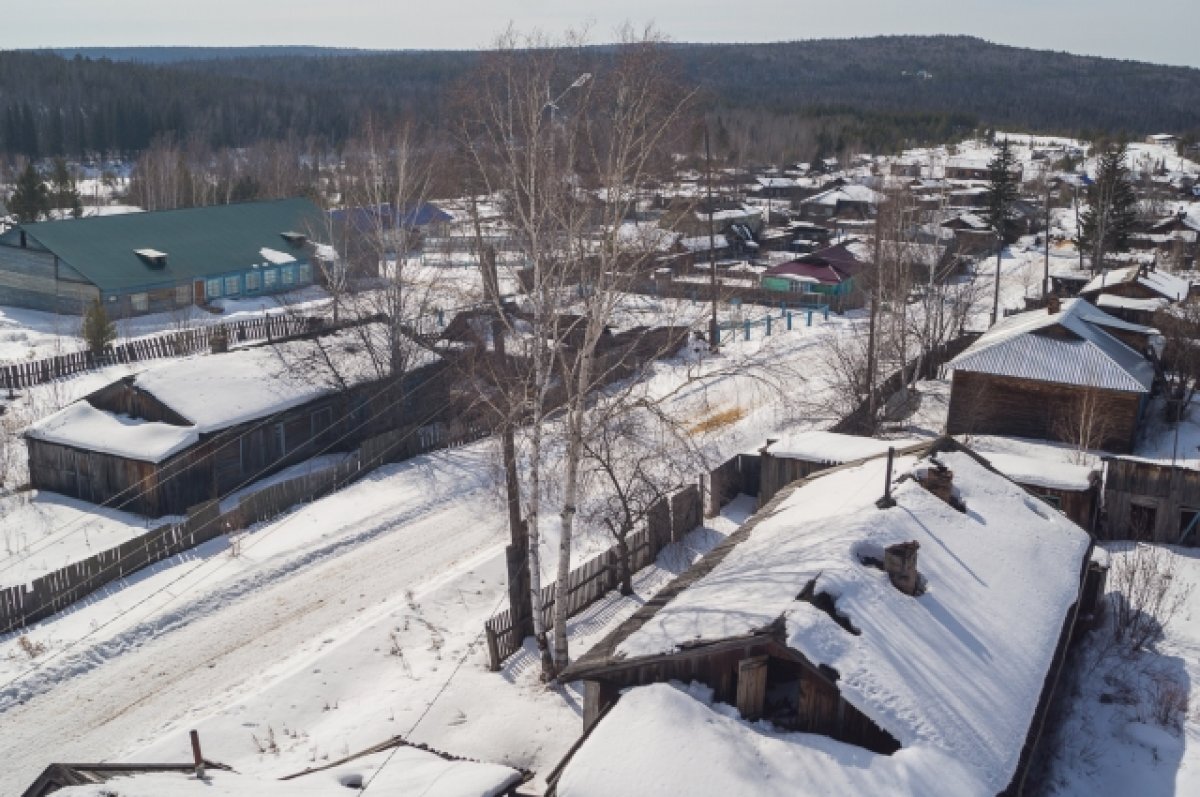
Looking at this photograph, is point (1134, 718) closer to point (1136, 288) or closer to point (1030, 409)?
point (1030, 409)

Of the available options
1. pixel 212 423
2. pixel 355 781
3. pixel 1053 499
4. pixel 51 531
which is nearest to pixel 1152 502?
pixel 1053 499

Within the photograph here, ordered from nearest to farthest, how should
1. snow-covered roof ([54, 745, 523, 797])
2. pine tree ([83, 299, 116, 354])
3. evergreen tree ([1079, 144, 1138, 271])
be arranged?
snow-covered roof ([54, 745, 523, 797]) < pine tree ([83, 299, 116, 354]) < evergreen tree ([1079, 144, 1138, 271])

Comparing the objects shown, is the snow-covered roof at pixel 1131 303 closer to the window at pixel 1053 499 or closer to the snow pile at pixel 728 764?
the window at pixel 1053 499

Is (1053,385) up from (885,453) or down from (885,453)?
down

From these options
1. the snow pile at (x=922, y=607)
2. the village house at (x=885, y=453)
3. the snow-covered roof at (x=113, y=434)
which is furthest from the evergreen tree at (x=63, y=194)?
the snow pile at (x=922, y=607)

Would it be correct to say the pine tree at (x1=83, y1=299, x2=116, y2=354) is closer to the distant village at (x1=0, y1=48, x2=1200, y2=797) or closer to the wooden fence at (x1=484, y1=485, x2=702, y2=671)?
the distant village at (x1=0, y1=48, x2=1200, y2=797)

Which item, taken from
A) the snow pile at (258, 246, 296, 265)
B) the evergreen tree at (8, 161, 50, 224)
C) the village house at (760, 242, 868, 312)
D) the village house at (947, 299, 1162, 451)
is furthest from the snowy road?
the evergreen tree at (8, 161, 50, 224)

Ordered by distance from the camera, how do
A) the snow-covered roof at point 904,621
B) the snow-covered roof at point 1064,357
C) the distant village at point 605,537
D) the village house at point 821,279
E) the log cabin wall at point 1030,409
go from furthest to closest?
1. the village house at point 821,279
2. the log cabin wall at point 1030,409
3. the snow-covered roof at point 1064,357
4. the distant village at point 605,537
5. the snow-covered roof at point 904,621
